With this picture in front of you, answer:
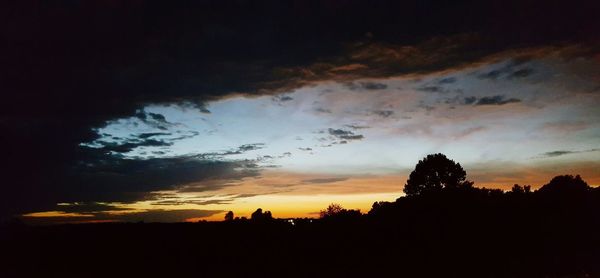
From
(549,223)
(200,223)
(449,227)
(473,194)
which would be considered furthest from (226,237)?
(549,223)

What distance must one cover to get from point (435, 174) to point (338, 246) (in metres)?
51.8

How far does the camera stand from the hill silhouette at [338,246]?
1439 inches

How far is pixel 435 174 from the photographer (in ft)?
292

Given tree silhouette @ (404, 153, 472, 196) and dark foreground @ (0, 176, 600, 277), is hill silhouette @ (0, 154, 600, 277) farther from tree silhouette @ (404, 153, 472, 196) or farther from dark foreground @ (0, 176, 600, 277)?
tree silhouette @ (404, 153, 472, 196)

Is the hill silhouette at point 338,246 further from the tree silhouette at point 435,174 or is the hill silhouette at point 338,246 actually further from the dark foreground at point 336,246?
the tree silhouette at point 435,174

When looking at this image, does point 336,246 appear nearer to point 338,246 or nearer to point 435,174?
point 338,246

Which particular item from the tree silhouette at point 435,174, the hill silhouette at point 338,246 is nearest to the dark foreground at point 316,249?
the hill silhouette at point 338,246

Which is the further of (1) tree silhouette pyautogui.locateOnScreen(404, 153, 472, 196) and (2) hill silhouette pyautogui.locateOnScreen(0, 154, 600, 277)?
(1) tree silhouette pyautogui.locateOnScreen(404, 153, 472, 196)

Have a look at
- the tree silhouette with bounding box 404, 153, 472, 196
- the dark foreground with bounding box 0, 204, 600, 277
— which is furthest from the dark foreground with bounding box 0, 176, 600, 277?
the tree silhouette with bounding box 404, 153, 472, 196

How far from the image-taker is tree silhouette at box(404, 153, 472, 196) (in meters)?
88.2

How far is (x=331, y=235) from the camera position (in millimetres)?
44344

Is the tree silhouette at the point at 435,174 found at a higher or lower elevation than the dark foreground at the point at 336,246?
higher

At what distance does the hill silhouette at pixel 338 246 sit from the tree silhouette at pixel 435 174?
1404 inches

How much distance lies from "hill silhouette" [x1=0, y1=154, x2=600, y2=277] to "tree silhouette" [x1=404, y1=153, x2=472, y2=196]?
35.7 meters
